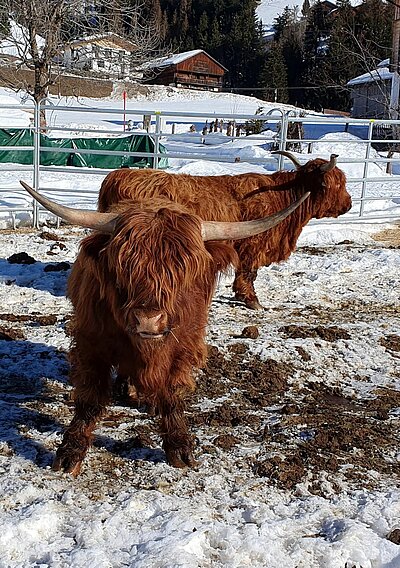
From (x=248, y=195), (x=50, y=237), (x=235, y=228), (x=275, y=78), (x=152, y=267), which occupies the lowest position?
(x=50, y=237)

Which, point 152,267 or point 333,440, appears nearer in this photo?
point 152,267

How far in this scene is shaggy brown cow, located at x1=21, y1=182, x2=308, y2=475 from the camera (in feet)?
8.79

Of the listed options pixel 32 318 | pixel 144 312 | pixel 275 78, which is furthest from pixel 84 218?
pixel 275 78

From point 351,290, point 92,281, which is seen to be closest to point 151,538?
point 92,281

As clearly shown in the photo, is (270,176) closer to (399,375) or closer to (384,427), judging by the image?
(399,375)

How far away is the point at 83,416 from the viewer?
3186 millimetres

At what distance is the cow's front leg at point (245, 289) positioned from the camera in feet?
20.7

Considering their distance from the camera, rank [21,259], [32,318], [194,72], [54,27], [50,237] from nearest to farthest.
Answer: [32,318] → [21,259] → [50,237] → [54,27] → [194,72]

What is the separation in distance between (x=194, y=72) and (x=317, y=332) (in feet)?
188

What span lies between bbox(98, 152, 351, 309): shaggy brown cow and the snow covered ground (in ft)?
1.92

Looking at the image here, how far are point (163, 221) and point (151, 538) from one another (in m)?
1.29

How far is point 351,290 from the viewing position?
6848 mm

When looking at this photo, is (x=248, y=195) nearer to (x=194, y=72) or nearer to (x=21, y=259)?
(x=21, y=259)

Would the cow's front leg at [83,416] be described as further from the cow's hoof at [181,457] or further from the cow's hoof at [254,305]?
the cow's hoof at [254,305]
